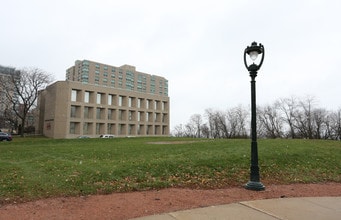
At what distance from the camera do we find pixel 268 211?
5.21 metres

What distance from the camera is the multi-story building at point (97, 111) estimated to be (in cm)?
5878

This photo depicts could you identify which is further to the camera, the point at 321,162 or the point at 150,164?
the point at 321,162

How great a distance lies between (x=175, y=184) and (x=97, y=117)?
6109 centimetres

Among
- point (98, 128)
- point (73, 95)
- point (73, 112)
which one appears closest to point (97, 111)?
point (98, 128)

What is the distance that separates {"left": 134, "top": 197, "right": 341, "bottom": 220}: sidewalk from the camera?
4.83m

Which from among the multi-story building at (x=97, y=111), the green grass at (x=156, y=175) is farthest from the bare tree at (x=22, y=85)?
the green grass at (x=156, y=175)

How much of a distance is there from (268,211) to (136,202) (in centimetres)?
292

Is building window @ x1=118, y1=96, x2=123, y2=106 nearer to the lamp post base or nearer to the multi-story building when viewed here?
the multi-story building

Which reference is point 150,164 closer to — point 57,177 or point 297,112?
point 57,177

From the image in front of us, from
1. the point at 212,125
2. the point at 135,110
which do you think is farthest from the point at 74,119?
the point at 212,125

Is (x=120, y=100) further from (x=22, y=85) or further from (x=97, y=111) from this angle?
(x=22, y=85)

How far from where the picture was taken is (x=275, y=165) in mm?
10453

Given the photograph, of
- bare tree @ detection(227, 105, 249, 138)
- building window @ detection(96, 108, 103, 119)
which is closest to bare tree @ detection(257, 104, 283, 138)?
bare tree @ detection(227, 105, 249, 138)

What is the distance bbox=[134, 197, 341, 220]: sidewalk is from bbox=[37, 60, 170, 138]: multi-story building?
5820 cm
